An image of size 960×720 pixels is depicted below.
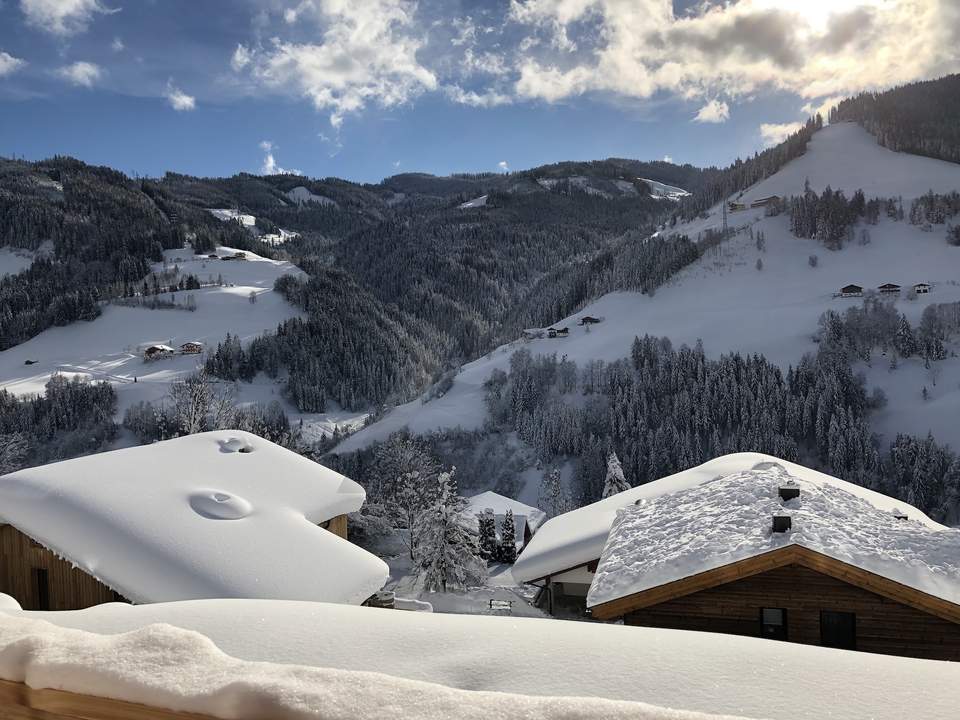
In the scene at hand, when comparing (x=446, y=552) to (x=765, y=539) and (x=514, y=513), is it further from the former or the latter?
(x=765, y=539)

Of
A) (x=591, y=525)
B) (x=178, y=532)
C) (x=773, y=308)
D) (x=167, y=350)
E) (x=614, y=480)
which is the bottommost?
(x=614, y=480)

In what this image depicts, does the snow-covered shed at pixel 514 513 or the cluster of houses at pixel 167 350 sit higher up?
the cluster of houses at pixel 167 350

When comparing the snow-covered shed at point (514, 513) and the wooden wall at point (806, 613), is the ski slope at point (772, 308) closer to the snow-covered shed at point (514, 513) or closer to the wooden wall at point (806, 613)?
the snow-covered shed at point (514, 513)

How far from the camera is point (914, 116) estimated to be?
146750mm

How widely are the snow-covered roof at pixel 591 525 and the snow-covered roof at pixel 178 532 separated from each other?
5732mm

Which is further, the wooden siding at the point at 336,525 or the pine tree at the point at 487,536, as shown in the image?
the pine tree at the point at 487,536

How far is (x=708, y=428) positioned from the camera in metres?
64.4

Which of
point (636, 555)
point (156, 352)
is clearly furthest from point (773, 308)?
point (156, 352)

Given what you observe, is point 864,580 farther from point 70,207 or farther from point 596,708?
point 70,207

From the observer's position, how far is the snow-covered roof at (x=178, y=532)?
37.6ft

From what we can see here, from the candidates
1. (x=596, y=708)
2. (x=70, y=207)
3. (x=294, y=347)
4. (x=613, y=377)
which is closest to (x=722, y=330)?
(x=613, y=377)

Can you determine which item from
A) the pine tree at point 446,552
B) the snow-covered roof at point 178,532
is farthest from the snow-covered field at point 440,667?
the pine tree at point 446,552

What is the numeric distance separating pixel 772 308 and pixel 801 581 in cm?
7937

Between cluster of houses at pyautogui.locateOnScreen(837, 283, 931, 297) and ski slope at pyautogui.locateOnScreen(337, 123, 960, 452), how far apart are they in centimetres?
115
